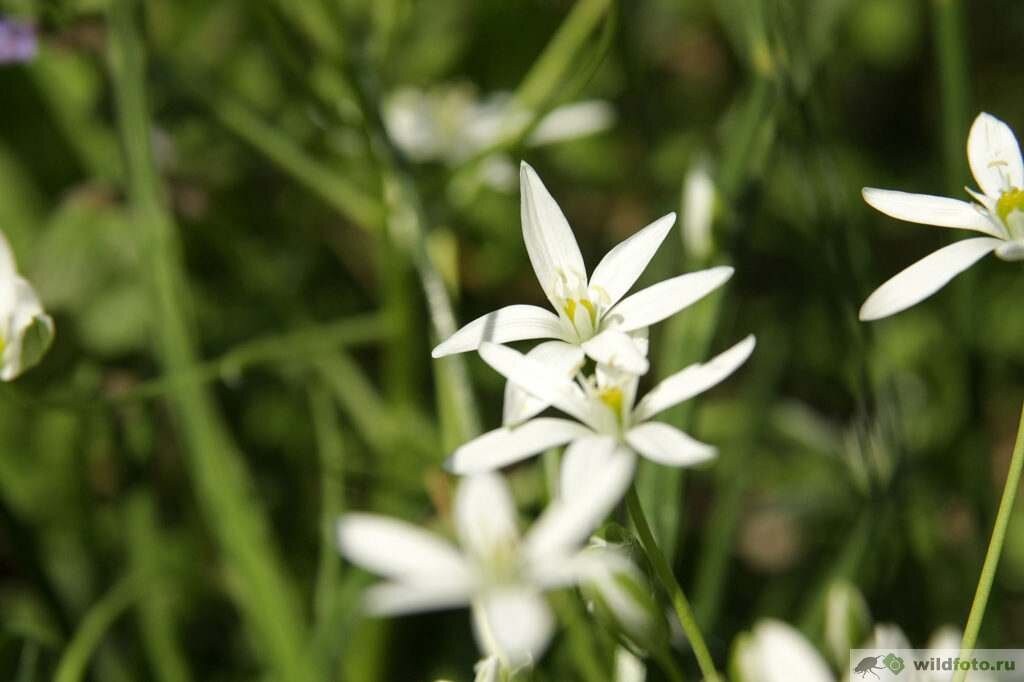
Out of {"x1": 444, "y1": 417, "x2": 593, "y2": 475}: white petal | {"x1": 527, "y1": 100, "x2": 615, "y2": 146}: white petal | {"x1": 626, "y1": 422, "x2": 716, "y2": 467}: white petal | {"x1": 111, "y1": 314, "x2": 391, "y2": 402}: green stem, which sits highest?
{"x1": 527, "y1": 100, "x2": 615, "y2": 146}: white petal

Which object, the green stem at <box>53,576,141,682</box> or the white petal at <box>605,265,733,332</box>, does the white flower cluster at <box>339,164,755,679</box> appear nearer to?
the white petal at <box>605,265,733,332</box>

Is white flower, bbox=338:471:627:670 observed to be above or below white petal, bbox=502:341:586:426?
below

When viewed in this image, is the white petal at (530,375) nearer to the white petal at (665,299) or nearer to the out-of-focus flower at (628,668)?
the white petal at (665,299)

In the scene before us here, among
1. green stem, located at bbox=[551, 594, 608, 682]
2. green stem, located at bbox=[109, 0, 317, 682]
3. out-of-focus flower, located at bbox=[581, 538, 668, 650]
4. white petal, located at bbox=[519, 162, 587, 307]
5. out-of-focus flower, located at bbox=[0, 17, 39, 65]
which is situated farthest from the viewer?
out-of-focus flower, located at bbox=[0, 17, 39, 65]

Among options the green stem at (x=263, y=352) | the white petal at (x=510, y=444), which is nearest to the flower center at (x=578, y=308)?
the white petal at (x=510, y=444)

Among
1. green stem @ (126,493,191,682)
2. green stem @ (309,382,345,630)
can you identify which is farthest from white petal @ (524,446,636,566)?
green stem @ (126,493,191,682)

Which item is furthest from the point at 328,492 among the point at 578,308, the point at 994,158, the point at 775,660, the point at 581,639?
the point at 994,158

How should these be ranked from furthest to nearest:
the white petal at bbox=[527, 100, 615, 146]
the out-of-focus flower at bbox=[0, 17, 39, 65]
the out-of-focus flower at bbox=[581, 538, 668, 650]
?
the white petal at bbox=[527, 100, 615, 146]
the out-of-focus flower at bbox=[0, 17, 39, 65]
the out-of-focus flower at bbox=[581, 538, 668, 650]
